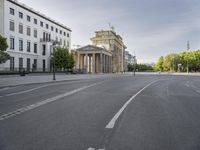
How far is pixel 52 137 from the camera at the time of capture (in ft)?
18.8

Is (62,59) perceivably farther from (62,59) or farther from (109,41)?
(109,41)

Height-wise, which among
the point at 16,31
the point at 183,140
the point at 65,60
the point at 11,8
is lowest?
the point at 183,140

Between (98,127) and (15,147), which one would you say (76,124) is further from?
(15,147)

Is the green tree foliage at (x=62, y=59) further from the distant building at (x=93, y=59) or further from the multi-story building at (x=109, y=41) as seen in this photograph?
the multi-story building at (x=109, y=41)

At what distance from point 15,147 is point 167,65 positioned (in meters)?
130

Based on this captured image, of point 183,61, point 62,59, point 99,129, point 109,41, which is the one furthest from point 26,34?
point 183,61

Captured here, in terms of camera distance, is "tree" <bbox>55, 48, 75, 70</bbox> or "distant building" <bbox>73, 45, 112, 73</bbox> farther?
"distant building" <bbox>73, 45, 112, 73</bbox>

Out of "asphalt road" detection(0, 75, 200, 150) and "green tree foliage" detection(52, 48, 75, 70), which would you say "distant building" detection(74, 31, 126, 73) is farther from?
"asphalt road" detection(0, 75, 200, 150)

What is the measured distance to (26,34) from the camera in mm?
59500

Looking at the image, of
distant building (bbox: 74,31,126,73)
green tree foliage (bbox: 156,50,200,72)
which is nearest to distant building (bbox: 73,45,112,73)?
distant building (bbox: 74,31,126,73)

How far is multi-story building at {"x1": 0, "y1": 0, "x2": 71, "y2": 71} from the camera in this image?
51.6 meters

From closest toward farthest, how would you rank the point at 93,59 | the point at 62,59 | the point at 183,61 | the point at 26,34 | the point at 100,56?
the point at 26,34 → the point at 62,59 → the point at 100,56 → the point at 93,59 → the point at 183,61

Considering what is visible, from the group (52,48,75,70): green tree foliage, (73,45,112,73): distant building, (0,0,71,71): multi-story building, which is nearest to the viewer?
(0,0,71,71): multi-story building

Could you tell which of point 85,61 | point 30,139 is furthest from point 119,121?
point 85,61
